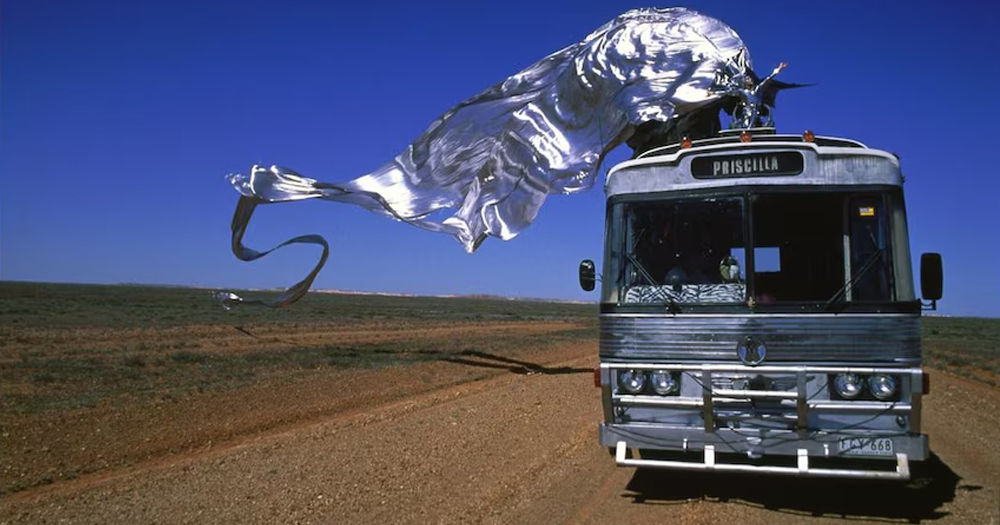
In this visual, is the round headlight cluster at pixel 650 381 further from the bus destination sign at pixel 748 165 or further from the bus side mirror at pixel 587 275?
the bus destination sign at pixel 748 165

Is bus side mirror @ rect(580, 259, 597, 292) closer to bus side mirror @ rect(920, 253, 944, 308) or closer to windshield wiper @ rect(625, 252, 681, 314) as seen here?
windshield wiper @ rect(625, 252, 681, 314)

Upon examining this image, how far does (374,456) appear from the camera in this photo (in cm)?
918

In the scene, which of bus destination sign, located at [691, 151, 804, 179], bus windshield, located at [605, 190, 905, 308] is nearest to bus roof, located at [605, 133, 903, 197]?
bus destination sign, located at [691, 151, 804, 179]

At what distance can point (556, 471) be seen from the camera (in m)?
8.34

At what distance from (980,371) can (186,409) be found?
23.9 metres

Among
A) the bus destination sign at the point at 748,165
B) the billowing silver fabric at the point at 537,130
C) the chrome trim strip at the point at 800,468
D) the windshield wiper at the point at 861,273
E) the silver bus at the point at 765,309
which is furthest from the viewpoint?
the billowing silver fabric at the point at 537,130

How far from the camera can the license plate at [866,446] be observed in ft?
19.8

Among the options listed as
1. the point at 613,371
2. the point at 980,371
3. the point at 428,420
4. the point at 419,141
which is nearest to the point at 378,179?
the point at 419,141

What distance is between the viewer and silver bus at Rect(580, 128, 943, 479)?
20.0ft

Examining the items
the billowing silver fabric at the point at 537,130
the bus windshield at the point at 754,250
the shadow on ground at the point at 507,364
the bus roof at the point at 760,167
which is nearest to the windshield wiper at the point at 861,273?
the bus windshield at the point at 754,250

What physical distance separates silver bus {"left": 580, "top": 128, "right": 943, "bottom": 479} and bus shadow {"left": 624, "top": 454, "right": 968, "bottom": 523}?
44 centimetres

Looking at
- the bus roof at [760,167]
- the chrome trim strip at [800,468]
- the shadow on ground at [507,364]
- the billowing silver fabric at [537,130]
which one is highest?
the billowing silver fabric at [537,130]

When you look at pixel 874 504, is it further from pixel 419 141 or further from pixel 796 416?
pixel 419 141

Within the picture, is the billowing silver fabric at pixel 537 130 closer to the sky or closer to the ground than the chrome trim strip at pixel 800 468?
closer to the sky
